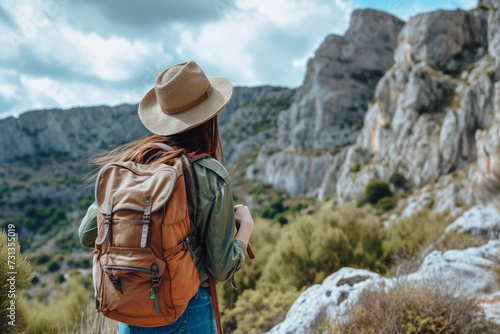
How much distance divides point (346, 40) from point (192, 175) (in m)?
71.0

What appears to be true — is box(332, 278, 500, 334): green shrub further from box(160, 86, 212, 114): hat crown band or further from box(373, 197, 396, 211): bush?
box(373, 197, 396, 211): bush

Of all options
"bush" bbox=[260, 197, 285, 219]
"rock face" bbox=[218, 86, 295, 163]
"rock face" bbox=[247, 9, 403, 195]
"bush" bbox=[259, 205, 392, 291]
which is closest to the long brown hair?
"bush" bbox=[259, 205, 392, 291]

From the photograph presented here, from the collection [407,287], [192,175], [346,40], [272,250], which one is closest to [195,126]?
[192,175]

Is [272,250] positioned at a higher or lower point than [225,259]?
lower

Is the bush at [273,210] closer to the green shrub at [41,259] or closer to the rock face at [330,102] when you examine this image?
the rock face at [330,102]

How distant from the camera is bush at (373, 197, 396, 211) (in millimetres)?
28875

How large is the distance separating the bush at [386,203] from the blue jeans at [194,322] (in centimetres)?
3005

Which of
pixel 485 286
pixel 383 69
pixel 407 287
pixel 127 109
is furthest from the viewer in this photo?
pixel 127 109

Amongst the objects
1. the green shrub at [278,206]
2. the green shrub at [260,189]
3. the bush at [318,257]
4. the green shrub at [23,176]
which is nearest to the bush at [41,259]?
the green shrub at [260,189]

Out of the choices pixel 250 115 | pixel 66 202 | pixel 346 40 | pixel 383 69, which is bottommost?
pixel 66 202

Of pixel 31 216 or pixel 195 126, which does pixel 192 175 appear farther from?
pixel 31 216

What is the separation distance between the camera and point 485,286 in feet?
10.9

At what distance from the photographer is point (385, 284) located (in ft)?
9.18

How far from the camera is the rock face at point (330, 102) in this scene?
5481 centimetres
